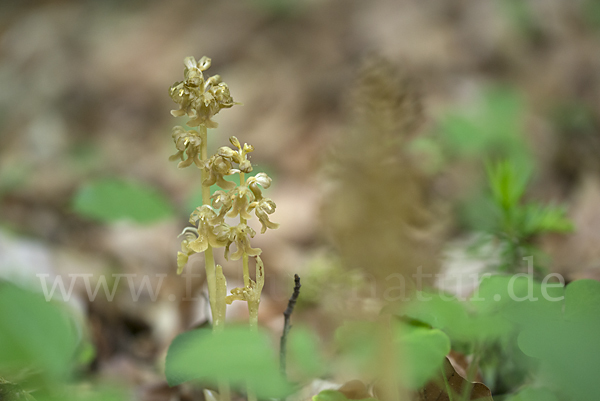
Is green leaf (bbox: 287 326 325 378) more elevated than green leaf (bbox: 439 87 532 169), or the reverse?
green leaf (bbox: 439 87 532 169)

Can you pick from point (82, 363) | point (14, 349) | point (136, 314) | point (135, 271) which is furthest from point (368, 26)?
point (14, 349)

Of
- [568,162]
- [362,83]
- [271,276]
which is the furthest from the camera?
[568,162]

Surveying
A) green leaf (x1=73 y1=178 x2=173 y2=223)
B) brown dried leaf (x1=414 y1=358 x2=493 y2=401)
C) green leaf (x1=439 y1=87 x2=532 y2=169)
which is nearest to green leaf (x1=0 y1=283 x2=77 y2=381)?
brown dried leaf (x1=414 y1=358 x2=493 y2=401)

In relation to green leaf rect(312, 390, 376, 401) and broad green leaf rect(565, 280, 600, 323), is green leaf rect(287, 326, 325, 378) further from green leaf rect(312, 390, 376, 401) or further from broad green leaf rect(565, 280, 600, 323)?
broad green leaf rect(565, 280, 600, 323)

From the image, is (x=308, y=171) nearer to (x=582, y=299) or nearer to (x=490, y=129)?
(x=490, y=129)

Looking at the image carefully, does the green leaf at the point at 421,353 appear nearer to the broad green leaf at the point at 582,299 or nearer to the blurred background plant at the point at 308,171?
the blurred background plant at the point at 308,171

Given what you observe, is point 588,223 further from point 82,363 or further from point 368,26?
point 368,26

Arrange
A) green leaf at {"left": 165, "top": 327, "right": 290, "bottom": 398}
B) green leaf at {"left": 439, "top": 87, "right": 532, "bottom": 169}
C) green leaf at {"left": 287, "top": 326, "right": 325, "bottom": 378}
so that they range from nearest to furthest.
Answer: green leaf at {"left": 165, "top": 327, "right": 290, "bottom": 398}
green leaf at {"left": 287, "top": 326, "right": 325, "bottom": 378}
green leaf at {"left": 439, "top": 87, "right": 532, "bottom": 169}
